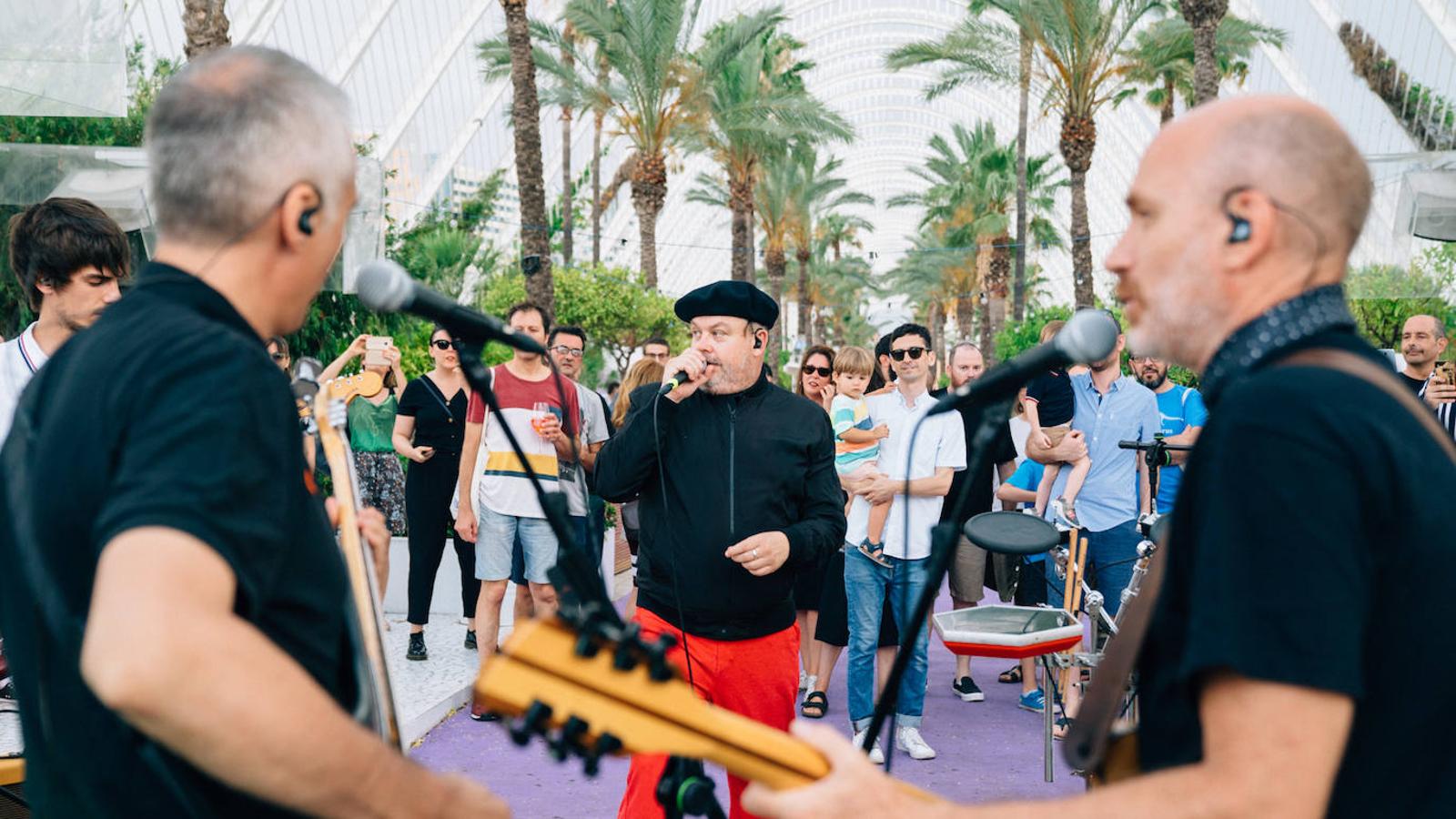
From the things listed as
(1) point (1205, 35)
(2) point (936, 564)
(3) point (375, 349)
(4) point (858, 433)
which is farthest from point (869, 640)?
(1) point (1205, 35)

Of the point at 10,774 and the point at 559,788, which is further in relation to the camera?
the point at 559,788

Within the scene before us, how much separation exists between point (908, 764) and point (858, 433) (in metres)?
1.97

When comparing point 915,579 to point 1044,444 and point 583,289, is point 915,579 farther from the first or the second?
point 583,289

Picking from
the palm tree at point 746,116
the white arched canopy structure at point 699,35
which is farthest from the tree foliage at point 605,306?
the white arched canopy structure at point 699,35

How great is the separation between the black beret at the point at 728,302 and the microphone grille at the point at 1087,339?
2444mm

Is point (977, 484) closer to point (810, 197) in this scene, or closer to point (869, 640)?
point (869, 640)

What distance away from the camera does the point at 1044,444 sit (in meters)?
7.49

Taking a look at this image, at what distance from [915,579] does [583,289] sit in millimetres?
26997

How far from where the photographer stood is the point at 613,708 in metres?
1.52

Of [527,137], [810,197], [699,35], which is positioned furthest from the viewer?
[810,197]

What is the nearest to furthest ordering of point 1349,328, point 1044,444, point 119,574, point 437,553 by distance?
1. point 119,574
2. point 1349,328
3. point 1044,444
4. point 437,553

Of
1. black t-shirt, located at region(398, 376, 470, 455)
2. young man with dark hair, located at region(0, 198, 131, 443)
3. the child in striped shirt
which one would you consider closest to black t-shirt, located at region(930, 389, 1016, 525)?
the child in striped shirt

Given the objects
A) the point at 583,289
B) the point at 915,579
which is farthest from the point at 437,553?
the point at 583,289

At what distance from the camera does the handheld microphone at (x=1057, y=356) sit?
6.44ft
